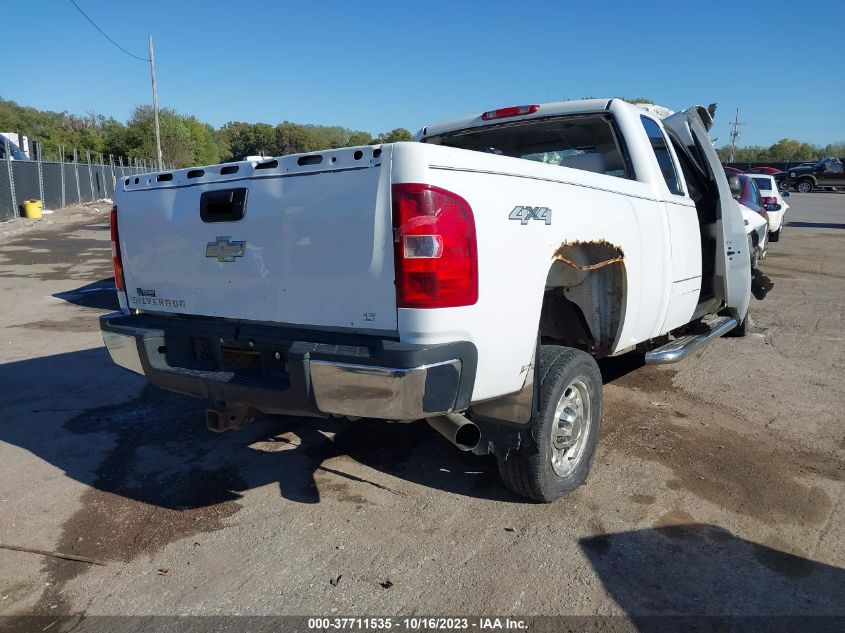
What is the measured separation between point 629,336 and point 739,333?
4.03 meters

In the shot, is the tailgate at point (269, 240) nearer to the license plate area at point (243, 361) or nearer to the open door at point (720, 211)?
the license plate area at point (243, 361)

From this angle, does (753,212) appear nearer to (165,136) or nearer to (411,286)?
(411,286)

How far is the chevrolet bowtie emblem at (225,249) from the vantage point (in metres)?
3.24

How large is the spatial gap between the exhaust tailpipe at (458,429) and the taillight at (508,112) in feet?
8.38

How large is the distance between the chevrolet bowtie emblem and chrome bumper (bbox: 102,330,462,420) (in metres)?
0.76

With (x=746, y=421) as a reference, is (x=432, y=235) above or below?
above

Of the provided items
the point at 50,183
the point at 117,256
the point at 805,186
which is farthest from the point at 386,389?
the point at 805,186

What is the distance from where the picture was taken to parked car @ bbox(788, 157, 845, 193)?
43.5 m

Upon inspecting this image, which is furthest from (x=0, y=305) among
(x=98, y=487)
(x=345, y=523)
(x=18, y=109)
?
(x=18, y=109)

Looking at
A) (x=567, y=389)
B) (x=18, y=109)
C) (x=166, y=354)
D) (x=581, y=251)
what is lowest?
(x=567, y=389)

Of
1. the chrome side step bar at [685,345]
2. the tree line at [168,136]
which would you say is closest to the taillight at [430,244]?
the chrome side step bar at [685,345]

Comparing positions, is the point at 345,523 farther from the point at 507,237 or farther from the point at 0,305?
the point at 0,305

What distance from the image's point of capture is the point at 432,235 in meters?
2.66

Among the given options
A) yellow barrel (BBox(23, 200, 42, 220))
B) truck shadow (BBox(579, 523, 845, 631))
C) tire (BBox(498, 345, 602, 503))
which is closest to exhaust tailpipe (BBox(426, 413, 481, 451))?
tire (BBox(498, 345, 602, 503))
